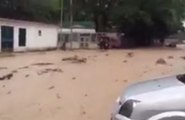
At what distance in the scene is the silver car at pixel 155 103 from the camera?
4.12 metres

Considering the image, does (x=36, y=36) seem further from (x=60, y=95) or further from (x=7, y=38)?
(x=60, y=95)

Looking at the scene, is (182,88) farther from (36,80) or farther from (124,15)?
(124,15)

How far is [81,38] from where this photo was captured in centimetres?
5834

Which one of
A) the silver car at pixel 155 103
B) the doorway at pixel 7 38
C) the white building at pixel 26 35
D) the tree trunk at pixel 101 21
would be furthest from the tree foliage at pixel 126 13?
the silver car at pixel 155 103

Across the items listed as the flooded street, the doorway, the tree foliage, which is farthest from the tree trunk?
the flooded street

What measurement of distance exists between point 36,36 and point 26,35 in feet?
7.05

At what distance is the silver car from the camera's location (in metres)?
4.12

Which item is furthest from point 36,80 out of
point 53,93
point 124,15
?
point 124,15

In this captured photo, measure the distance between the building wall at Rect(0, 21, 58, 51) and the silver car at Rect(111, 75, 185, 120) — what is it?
105 feet

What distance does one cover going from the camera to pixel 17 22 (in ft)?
127

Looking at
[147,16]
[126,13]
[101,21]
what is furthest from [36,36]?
[101,21]

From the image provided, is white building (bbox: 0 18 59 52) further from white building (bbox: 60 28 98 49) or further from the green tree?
the green tree

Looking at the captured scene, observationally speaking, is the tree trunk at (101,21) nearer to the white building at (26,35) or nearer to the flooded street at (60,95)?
the white building at (26,35)

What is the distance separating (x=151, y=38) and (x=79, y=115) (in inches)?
1817
